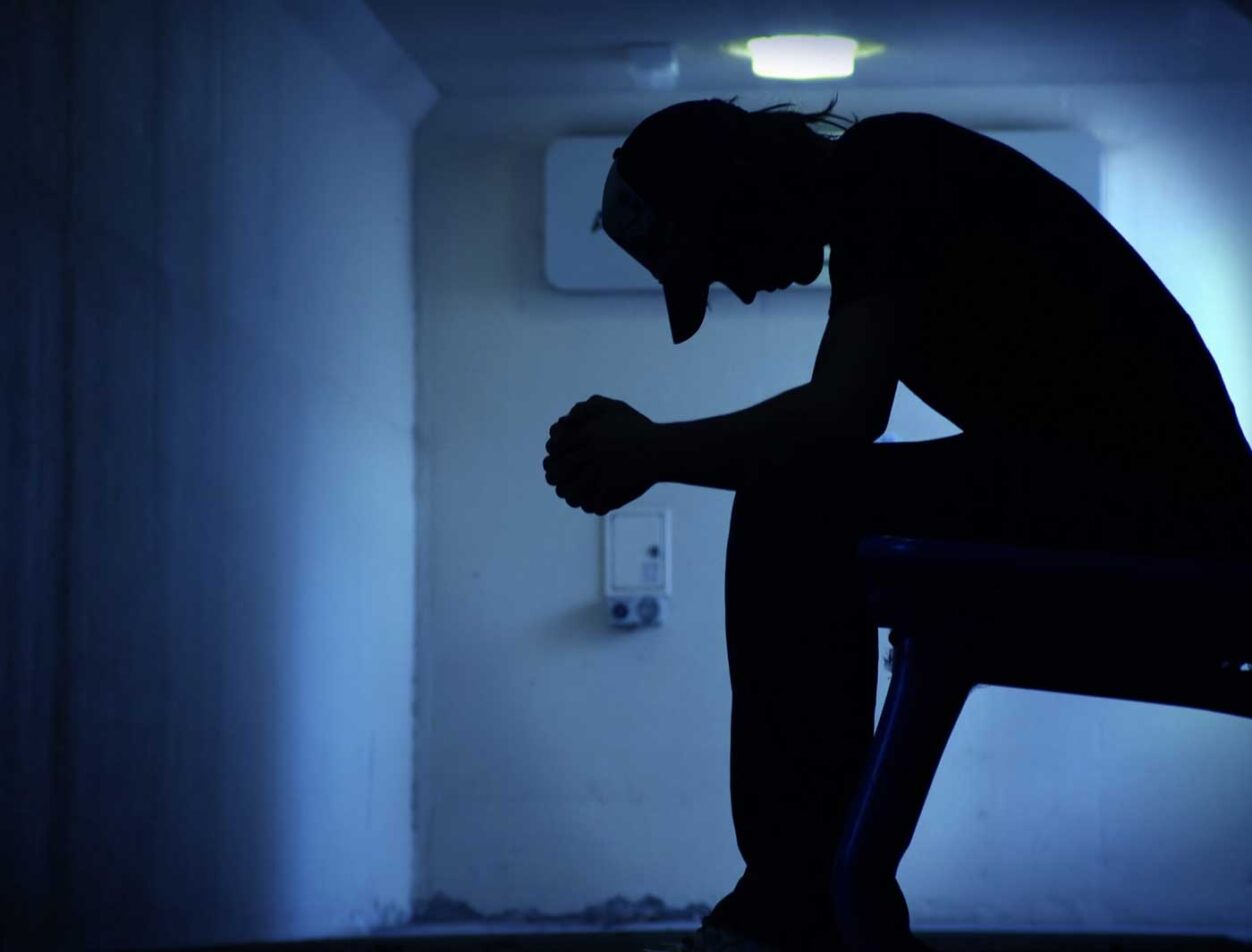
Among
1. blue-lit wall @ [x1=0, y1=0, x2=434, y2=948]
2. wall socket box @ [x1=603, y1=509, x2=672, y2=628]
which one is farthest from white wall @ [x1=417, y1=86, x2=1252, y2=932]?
blue-lit wall @ [x1=0, y1=0, x2=434, y2=948]

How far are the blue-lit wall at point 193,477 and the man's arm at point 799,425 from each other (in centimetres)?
71

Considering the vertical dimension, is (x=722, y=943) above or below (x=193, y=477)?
below

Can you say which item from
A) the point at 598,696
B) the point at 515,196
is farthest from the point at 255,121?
the point at 598,696

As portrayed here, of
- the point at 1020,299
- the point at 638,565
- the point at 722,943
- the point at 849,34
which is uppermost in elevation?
the point at 849,34

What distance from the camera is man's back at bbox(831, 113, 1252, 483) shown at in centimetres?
103

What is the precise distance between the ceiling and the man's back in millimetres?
1737

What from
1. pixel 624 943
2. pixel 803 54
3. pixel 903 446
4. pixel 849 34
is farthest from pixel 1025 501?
pixel 803 54

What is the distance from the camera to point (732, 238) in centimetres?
131

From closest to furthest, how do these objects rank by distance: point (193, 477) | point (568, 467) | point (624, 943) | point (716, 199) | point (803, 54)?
1. point (568, 467)
2. point (716, 199)
3. point (624, 943)
4. point (193, 477)
5. point (803, 54)

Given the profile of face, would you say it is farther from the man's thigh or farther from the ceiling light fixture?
the ceiling light fixture

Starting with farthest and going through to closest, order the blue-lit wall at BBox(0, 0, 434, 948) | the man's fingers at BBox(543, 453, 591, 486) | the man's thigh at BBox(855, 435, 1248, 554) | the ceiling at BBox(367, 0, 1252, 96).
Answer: the ceiling at BBox(367, 0, 1252, 96) → the blue-lit wall at BBox(0, 0, 434, 948) → the man's fingers at BBox(543, 453, 591, 486) → the man's thigh at BBox(855, 435, 1248, 554)

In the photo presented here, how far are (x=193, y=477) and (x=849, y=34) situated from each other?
1643 mm

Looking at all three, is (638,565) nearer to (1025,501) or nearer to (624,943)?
(624,943)

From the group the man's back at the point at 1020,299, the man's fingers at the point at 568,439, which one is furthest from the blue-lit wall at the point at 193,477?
the man's back at the point at 1020,299
